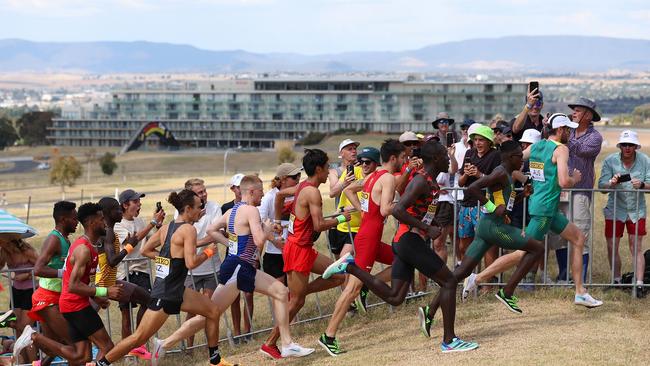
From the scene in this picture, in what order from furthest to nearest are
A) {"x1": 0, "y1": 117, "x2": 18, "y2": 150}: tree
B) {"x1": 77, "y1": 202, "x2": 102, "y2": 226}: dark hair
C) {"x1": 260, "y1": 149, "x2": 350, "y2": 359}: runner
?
1. {"x1": 0, "y1": 117, "x2": 18, "y2": 150}: tree
2. {"x1": 260, "y1": 149, "x2": 350, "y2": 359}: runner
3. {"x1": 77, "y1": 202, "x2": 102, "y2": 226}: dark hair

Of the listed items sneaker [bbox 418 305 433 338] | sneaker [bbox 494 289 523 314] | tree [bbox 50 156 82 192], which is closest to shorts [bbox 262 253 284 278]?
sneaker [bbox 418 305 433 338]

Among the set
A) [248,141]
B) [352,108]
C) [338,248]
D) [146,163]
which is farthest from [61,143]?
[338,248]

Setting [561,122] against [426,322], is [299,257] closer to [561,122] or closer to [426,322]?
[426,322]

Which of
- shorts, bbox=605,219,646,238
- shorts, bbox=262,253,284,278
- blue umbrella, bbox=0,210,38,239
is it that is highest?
blue umbrella, bbox=0,210,38,239

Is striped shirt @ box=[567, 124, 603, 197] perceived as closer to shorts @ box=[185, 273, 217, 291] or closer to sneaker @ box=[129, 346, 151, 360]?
shorts @ box=[185, 273, 217, 291]

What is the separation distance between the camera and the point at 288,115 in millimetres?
177625

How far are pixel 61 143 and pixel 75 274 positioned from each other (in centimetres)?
18474

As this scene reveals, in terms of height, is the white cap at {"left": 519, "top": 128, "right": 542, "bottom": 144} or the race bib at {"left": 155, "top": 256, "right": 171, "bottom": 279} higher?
the white cap at {"left": 519, "top": 128, "right": 542, "bottom": 144}

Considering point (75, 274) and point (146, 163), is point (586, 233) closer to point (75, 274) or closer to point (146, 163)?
point (75, 274)

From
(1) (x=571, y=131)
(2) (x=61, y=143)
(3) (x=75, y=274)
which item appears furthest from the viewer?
(2) (x=61, y=143)

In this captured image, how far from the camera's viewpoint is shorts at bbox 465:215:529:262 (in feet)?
33.0

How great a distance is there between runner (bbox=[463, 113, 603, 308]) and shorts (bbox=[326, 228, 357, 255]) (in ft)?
5.69

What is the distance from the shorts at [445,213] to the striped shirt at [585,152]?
5.23ft

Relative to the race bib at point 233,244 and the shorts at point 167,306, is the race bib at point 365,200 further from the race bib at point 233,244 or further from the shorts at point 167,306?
the shorts at point 167,306
